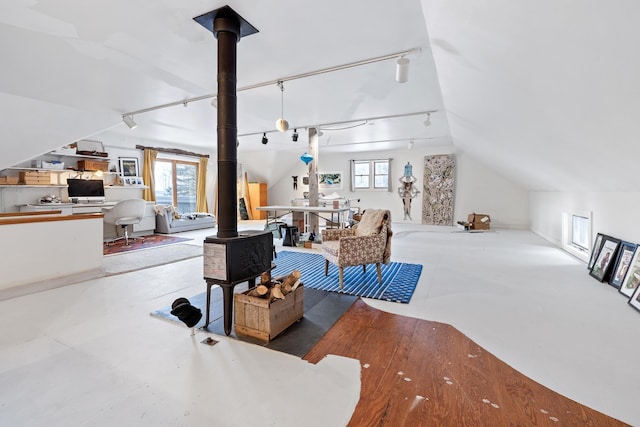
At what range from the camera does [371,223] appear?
11.5ft

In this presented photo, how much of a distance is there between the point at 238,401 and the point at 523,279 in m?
3.58

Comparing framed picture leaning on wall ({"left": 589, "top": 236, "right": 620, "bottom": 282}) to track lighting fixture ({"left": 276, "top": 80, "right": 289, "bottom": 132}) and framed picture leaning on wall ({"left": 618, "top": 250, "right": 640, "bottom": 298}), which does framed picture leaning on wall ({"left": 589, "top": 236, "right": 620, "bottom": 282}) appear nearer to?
framed picture leaning on wall ({"left": 618, "top": 250, "right": 640, "bottom": 298})

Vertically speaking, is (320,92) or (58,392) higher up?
(320,92)

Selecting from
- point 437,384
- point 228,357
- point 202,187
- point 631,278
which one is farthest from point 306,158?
point 202,187

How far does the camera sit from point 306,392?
61.8 inches

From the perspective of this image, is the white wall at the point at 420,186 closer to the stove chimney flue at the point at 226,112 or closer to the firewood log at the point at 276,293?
the stove chimney flue at the point at 226,112

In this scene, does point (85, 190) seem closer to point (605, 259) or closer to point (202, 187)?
point (202, 187)

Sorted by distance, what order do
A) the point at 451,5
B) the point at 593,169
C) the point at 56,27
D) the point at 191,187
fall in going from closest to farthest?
1. the point at 451,5
2. the point at 56,27
3. the point at 593,169
4. the point at 191,187

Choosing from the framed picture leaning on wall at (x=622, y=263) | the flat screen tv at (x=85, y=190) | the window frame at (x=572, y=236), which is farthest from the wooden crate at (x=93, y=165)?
the window frame at (x=572, y=236)

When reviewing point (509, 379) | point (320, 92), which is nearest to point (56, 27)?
point (320, 92)

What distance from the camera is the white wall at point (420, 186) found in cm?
817

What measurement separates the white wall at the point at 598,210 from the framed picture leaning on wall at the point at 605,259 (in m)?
0.11

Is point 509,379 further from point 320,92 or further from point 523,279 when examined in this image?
point 320,92

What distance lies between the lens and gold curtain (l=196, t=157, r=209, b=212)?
9039mm
